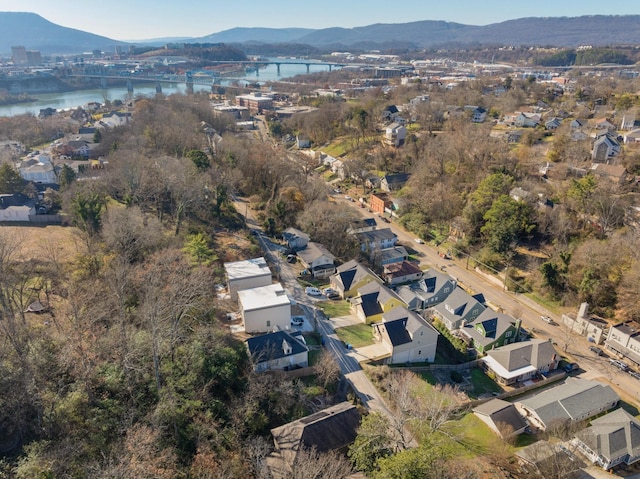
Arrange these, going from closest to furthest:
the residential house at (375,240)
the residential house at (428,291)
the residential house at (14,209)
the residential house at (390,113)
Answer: the residential house at (428,291) → the residential house at (14,209) → the residential house at (375,240) → the residential house at (390,113)

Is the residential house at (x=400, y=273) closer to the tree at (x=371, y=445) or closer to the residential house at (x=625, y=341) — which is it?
the residential house at (x=625, y=341)

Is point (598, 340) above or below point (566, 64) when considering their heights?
below

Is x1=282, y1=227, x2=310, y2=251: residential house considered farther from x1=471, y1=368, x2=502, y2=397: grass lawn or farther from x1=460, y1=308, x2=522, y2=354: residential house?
x1=471, y1=368, x2=502, y2=397: grass lawn

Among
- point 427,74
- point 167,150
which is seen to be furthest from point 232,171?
point 427,74

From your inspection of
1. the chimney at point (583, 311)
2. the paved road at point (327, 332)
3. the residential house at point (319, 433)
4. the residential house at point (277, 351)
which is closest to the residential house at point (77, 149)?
the paved road at point (327, 332)

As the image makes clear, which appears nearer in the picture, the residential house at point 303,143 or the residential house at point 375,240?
the residential house at point 375,240

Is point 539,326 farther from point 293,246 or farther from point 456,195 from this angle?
point 293,246
